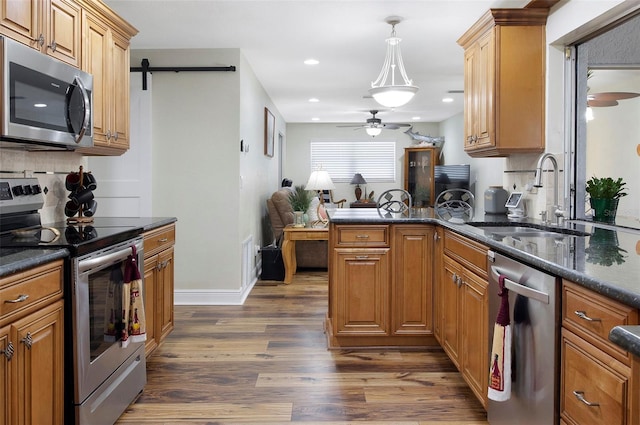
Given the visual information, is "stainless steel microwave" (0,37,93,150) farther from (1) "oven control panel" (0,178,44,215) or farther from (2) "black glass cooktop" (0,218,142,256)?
(2) "black glass cooktop" (0,218,142,256)

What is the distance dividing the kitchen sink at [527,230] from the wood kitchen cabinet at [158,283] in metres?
1.83

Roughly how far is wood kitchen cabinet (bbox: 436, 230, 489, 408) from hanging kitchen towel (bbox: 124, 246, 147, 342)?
159 centimetres

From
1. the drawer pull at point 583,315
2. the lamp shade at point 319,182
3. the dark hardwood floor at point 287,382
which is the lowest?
the dark hardwood floor at point 287,382

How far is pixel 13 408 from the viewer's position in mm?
1584

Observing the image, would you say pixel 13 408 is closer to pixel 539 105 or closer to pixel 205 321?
pixel 205 321

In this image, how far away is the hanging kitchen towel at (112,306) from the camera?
7.34 ft

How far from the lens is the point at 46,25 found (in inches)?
95.0

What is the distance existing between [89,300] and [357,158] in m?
8.84

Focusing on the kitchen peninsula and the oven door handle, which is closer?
the kitchen peninsula

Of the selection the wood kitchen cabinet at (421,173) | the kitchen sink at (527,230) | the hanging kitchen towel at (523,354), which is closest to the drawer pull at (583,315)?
the hanging kitchen towel at (523,354)

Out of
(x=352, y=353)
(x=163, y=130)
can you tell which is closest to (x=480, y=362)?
(x=352, y=353)

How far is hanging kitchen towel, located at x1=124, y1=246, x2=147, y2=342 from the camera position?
2400 millimetres

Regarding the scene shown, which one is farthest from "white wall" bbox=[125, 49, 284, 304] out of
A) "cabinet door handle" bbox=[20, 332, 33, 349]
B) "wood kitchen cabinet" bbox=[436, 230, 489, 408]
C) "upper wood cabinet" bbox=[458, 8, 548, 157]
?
"cabinet door handle" bbox=[20, 332, 33, 349]

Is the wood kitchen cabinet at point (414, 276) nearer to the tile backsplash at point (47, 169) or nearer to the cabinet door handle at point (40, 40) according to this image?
the tile backsplash at point (47, 169)
